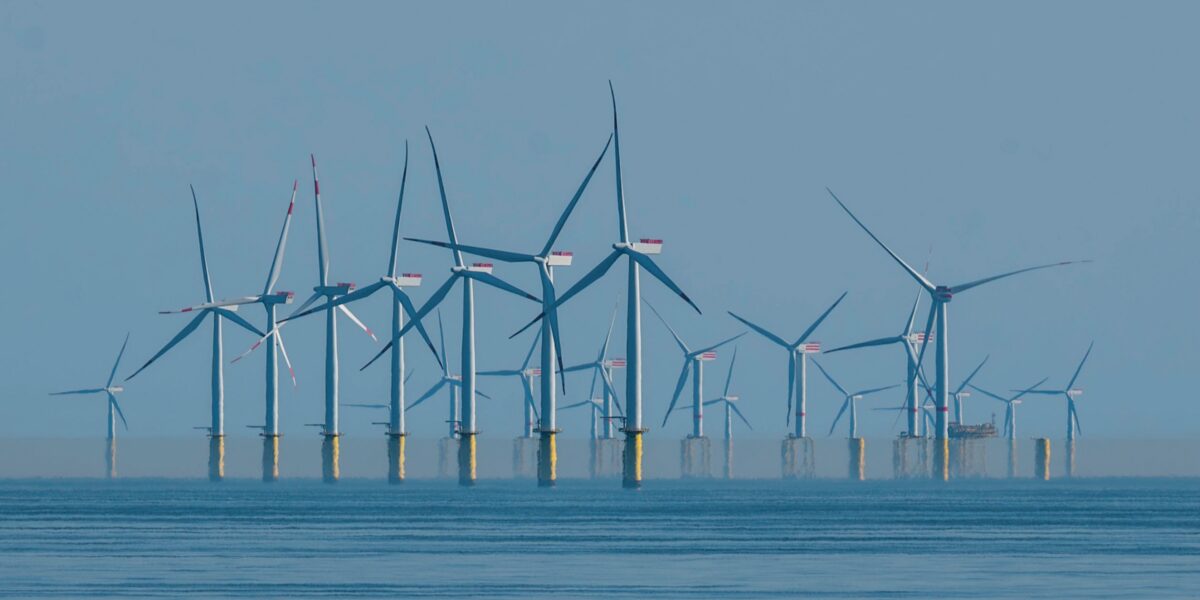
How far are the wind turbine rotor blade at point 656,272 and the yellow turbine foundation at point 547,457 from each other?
23.2 meters

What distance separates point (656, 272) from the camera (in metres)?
151

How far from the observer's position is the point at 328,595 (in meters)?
73.3

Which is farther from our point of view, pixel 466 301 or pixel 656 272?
Answer: pixel 466 301

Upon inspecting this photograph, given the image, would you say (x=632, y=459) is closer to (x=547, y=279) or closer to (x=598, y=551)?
(x=547, y=279)

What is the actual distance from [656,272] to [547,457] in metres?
43.5

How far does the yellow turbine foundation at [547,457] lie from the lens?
18662 centimetres

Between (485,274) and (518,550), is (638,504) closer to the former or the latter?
(485,274)

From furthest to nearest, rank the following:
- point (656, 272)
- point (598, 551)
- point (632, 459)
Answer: point (632, 459) < point (656, 272) < point (598, 551)

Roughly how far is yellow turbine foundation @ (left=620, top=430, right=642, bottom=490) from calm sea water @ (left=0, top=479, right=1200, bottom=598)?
1032 centimetres

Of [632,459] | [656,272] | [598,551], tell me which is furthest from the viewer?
[632,459]

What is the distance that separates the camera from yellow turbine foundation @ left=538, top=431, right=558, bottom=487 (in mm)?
186625

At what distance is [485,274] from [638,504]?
21060mm

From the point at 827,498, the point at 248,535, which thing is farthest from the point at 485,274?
the point at 248,535

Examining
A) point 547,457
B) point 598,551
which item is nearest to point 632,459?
point 547,457
